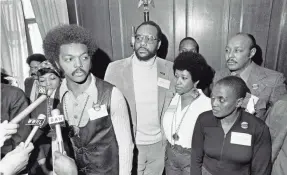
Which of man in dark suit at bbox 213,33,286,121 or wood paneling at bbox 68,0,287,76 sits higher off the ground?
wood paneling at bbox 68,0,287,76

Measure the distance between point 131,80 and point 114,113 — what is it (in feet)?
3.09

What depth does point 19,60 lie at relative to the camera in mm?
3623

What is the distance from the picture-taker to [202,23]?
3533 millimetres

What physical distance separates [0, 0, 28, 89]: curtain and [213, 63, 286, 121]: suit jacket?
133 inches

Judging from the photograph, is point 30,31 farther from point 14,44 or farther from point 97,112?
point 97,112

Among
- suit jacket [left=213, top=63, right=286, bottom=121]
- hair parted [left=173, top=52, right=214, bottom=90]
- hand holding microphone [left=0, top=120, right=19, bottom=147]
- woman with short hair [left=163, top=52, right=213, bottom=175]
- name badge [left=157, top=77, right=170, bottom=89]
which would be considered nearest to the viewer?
hand holding microphone [left=0, top=120, right=19, bottom=147]

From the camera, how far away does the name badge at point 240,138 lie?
1.75 metres

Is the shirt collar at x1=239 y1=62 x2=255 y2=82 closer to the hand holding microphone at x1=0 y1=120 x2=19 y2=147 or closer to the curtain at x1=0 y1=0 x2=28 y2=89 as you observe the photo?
Result: the hand holding microphone at x1=0 y1=120 x2=19 y2=147

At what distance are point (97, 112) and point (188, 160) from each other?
969 mm

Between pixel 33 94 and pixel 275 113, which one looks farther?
pixel 33 94

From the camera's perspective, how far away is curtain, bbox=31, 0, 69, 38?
Answer: 342 cm

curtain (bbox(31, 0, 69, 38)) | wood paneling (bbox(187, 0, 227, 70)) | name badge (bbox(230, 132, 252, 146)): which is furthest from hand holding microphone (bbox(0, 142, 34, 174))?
wood paneling (bbox(187, 0, 227, 70))

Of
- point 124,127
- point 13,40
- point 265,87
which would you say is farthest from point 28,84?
point 265,87

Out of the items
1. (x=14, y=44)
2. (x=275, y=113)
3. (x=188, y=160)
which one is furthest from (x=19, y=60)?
(x=275, y=113)
